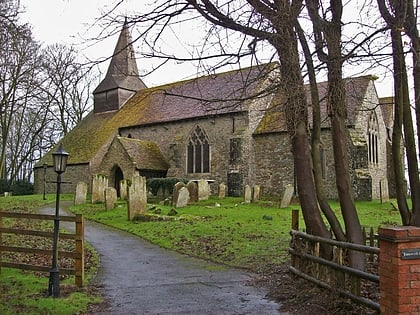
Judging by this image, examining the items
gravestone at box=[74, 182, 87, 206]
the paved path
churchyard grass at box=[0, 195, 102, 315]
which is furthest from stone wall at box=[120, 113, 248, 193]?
churchyard grass at box=[0, 195, 102, 315]

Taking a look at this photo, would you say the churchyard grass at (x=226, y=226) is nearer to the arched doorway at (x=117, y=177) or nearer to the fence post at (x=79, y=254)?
the fence post at (x=79, y=254)

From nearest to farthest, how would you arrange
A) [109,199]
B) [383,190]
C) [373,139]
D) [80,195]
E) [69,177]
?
1. [109,199]
2. [383,190]
3. [80,195]
4. [373,139]
5. [69,177]

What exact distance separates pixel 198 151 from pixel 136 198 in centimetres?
1294

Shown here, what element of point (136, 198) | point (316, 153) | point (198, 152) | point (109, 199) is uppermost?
point (198, 152)

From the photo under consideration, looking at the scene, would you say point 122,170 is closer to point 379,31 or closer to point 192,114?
point 192,114

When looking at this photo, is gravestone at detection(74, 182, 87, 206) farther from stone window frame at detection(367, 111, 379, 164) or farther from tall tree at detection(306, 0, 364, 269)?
tall tree at detection(306, 0, 364, 269)

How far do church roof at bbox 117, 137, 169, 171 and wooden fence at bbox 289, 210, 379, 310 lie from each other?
2013 centimetres

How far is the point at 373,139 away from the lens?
88.2 feet

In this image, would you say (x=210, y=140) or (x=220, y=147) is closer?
(x=220, y=147)

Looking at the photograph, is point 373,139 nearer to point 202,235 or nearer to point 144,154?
point 144,154

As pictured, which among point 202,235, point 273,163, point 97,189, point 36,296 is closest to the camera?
point 36,296

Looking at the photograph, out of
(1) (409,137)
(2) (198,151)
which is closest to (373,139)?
Result: (2) (198,151)

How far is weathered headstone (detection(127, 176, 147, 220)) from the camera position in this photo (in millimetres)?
16578

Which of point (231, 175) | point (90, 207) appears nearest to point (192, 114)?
point (231, 175)
